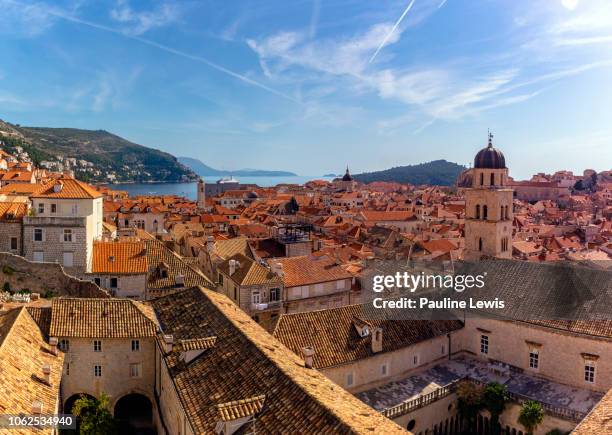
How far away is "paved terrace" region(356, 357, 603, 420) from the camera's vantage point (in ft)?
85.1

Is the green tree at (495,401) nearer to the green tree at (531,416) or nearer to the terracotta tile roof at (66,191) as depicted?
the green tree at (531,416)

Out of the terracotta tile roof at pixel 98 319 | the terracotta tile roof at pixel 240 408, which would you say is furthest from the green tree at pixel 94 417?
the terracotta tile roof at pixel 240 408

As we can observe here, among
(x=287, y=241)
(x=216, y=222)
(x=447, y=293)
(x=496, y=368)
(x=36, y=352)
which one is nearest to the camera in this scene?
(x=36, y=352)

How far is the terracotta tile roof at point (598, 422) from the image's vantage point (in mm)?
16453

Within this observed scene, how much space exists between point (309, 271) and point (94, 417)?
19.7 metres

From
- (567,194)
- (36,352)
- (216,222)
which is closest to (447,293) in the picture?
(36,352)

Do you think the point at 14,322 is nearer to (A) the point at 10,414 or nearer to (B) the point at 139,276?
(A) the point at 10,414

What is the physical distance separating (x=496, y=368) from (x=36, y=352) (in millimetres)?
25480

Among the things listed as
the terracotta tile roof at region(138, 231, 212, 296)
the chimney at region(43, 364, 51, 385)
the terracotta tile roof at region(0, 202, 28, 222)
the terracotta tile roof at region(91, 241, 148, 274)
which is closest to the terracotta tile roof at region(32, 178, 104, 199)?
the terracotta tile roof at region(0, 202, 28, 222)

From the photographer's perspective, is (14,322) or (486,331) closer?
(14,322)

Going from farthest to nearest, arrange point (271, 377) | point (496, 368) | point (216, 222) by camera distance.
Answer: point (216, 222) → point (496, 368) → point (271, 377)

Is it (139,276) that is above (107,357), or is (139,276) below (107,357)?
above

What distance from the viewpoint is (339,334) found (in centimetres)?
2862

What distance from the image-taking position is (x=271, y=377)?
1822 centimetres
